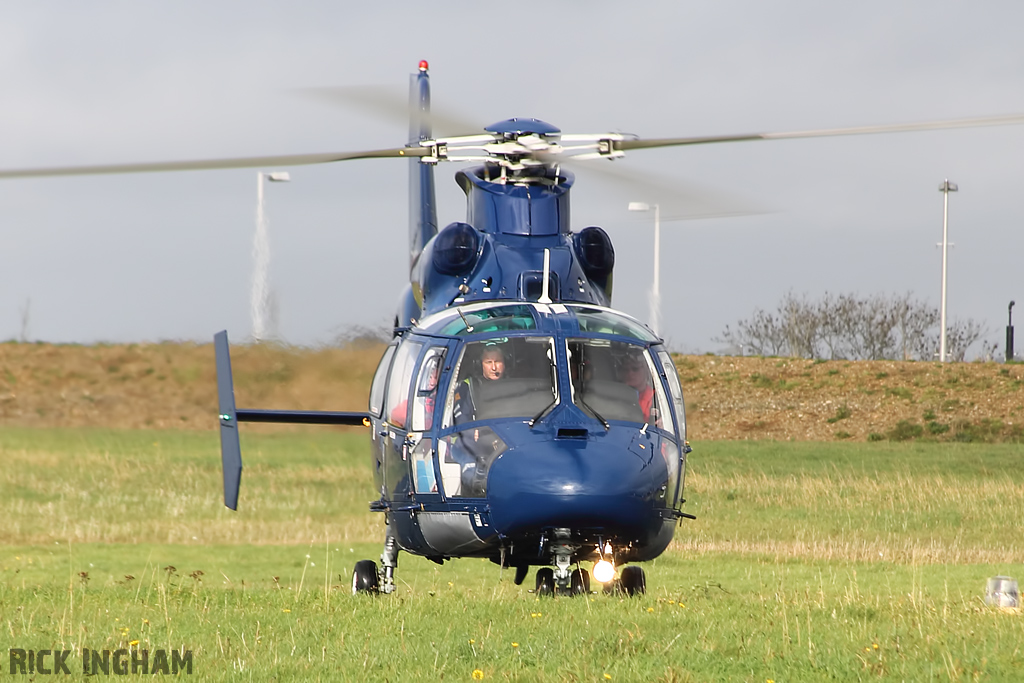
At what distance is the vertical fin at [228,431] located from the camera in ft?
40.8

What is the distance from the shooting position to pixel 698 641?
8.97 meters

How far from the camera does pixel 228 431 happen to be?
13.0 metres

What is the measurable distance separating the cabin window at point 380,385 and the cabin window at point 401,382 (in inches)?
14.7

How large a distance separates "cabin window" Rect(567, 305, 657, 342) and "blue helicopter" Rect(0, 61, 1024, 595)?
0.02 m

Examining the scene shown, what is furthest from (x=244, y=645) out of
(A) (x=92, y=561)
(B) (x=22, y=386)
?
(B) (x=22, y=386)

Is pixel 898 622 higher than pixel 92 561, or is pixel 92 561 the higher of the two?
pixel 898 622

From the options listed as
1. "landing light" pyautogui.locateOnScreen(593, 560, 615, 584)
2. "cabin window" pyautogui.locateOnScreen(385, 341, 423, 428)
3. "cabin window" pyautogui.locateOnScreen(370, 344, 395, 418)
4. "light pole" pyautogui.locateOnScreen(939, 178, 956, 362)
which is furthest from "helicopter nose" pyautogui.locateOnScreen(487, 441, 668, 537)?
"light pole" pyautogui.locateOnScreen(939, 178, 956, 362)

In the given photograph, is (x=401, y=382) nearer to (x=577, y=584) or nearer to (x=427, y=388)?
(x=427, y=388)

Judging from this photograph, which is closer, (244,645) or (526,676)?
(526,676)

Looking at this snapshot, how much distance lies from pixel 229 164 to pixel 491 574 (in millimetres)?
10531

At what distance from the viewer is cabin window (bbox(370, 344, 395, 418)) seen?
42.3ft

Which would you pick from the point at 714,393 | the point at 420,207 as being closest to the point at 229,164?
the point at 420,207

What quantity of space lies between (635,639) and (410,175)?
9924 mm

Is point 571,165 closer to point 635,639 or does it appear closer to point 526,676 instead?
point 635,639
